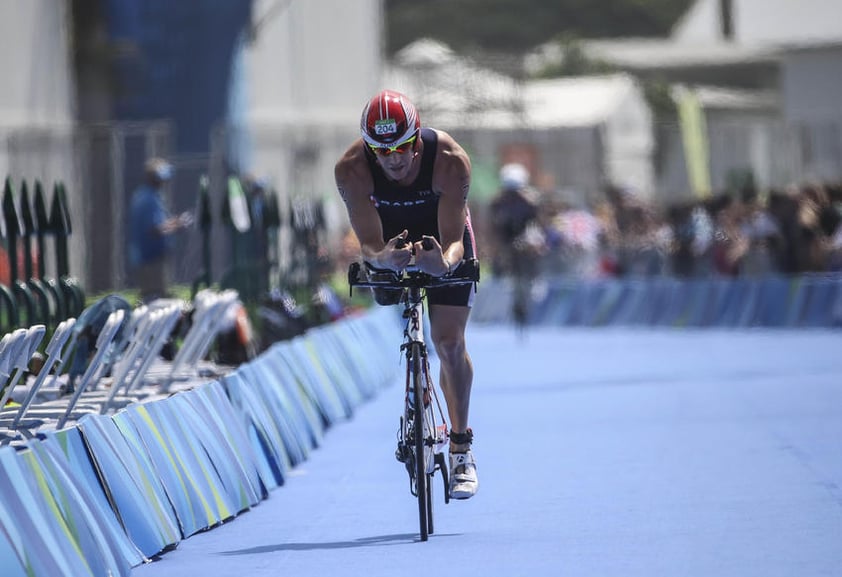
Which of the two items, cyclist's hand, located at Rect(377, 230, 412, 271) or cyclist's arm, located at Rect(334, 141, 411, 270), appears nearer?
cyclist's hand, located at Rect(377, 230, 412, 271)

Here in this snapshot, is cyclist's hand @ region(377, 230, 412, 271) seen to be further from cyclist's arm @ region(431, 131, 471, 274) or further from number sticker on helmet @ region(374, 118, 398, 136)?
number sticker on helmet @ region(374, 118, 398, 136)

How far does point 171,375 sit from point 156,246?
278 inches

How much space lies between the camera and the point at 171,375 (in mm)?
13078

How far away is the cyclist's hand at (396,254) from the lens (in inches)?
361

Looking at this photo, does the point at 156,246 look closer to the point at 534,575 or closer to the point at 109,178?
the point at 109,178

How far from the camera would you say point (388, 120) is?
9172mm

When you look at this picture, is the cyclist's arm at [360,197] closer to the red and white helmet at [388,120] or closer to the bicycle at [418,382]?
the bicycle at [418,382]

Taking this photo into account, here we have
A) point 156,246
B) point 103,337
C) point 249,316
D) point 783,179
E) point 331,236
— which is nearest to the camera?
point 103,337

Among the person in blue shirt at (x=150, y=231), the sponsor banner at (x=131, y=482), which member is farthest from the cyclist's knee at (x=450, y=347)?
the person in blue shirt at (x=150, y=231)

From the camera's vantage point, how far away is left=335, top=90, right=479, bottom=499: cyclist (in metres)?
9.20

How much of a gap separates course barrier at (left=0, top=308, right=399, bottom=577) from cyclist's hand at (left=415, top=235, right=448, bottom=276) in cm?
158

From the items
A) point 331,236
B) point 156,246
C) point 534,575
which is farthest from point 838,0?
point 534,575

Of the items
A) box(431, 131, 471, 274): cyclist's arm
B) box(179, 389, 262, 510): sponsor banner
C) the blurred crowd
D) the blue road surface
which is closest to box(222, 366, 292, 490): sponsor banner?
the blue road surface

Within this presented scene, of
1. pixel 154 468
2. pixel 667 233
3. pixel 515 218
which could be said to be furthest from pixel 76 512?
pixel 667 233
